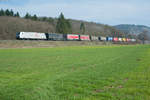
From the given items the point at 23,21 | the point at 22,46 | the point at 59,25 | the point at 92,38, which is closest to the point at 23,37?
the point at 22,46

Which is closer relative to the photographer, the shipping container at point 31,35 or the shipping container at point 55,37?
the shipping container at point 31,35

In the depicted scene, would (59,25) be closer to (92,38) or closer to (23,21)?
(92,38)

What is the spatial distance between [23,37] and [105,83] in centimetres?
5655

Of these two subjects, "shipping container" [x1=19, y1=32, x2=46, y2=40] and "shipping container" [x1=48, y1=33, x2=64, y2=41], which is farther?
"shipping container" [x1=48, y1=33, x2=64, y2=41]

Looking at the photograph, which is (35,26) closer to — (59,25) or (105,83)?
(59,25)

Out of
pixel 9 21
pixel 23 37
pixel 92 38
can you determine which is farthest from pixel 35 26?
pixel 23 37

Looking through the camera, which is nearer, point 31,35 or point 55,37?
point 31,35

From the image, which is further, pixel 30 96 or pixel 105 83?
pixel 105 83

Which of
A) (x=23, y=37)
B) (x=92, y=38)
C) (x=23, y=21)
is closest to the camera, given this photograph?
(x=23, y=37)

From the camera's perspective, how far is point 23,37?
59.6 meters

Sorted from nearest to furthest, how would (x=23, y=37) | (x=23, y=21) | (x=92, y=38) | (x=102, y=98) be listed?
1. (x=102, y=98)
2. (x=23, y=37)
3. (x=92, y=38)
4. (x=23, y=21)

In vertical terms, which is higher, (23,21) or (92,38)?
(23,21)

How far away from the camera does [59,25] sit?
98250 millimetres

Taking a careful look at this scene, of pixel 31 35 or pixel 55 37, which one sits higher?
pixel 31 35
